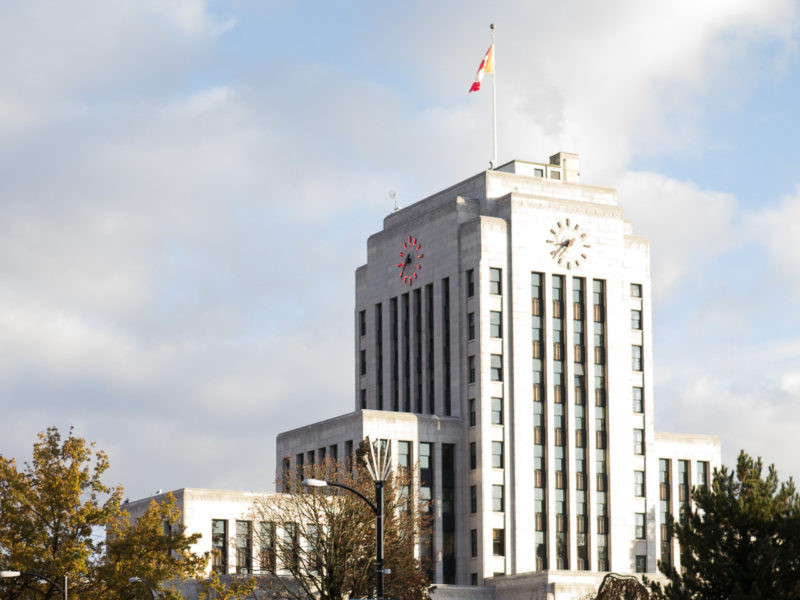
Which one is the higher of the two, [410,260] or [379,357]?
[410,260]

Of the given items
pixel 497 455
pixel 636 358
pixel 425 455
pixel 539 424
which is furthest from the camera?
pixel 636 358

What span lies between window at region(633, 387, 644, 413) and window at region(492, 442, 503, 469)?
12459 mm

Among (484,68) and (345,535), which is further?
(484,68)

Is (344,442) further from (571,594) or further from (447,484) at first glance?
(571,594)

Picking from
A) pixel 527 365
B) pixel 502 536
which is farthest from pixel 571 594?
pixel 527 365

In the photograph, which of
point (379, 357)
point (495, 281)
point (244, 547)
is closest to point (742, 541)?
point (244, 547)

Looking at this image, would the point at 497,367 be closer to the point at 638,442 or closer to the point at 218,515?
the point at 638,442

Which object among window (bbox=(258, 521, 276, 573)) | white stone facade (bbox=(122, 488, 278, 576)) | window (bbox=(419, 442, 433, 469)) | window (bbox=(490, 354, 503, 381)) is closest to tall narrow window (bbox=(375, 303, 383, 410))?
window (bbox=(419, 442, 433, 469))

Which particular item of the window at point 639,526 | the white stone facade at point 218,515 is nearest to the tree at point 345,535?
the white stone facade at point 218,515

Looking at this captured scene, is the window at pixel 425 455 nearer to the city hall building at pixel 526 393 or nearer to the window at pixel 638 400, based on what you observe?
the city hall building at pixel 526 393

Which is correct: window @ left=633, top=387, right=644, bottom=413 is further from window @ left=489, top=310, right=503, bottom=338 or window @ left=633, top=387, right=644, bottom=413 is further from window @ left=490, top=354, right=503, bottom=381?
window @ left=489, top=310, right=503, bottom=338

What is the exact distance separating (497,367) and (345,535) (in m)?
35.2

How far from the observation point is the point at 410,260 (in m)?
121

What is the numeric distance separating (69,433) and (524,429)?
49538mm
